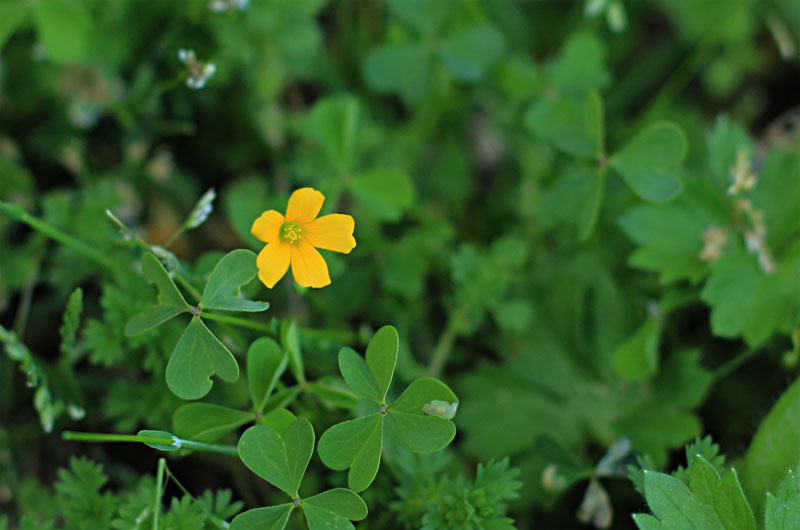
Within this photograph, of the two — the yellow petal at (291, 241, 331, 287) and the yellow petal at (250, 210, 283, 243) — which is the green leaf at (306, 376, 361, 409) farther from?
the yellow petal at (250, 210, 283, 243)

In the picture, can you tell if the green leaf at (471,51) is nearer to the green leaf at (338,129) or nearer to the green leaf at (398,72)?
the green leaf at (398,72)

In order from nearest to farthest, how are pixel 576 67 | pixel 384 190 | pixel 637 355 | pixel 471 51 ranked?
pixel 637 355
pixel 384 190
pixel 576 67
pixel 471 51

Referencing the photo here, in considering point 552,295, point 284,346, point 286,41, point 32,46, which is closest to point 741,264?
point 552,295

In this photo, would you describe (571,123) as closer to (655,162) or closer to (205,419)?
(655,162)

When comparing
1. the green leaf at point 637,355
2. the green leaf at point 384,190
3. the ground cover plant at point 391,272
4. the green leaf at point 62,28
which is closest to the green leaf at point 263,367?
the ground cover plant at point 391,272

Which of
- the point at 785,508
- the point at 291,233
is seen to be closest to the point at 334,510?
the point at 291,233

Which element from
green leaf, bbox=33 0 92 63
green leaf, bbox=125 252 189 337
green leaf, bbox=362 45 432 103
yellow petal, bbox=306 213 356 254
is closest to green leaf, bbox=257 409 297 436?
green leaf, bbox=125 252 189 337
